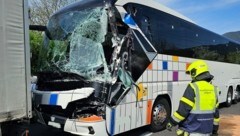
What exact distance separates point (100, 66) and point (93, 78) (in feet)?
0.90

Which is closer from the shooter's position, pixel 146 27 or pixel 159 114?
pixel 146 27

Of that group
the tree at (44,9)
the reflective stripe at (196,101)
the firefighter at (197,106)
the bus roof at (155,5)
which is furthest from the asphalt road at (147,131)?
the tree at (44,9)

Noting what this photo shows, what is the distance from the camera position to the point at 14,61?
505 centimetres

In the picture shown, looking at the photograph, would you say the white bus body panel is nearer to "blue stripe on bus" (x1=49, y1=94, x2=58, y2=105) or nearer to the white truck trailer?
the white truck trailer

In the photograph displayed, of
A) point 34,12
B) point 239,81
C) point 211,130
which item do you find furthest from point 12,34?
point 34,12

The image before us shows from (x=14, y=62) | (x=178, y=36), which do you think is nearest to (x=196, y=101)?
(x=14, y=62)

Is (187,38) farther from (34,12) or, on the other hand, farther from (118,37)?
(34,12)

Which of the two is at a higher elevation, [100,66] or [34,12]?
[34,12]

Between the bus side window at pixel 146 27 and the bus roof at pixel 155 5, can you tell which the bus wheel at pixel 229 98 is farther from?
the bus side window at pixel 146 27

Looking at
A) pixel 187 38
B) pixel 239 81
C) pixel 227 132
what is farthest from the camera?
pixel 239 81

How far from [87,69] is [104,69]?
353 mm

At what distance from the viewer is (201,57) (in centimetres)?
1297

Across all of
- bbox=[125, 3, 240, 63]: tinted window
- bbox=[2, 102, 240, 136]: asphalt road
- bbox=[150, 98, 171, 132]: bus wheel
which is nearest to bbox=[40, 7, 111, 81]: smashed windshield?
bbox=[125, 3, 240, 63]: tinted window

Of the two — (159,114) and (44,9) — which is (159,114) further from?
(44,9)
